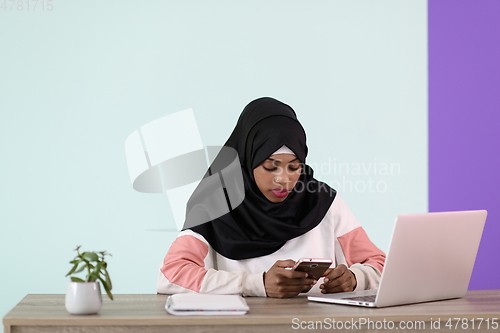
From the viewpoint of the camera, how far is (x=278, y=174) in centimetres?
172

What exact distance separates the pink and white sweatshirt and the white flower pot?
399 millimetres

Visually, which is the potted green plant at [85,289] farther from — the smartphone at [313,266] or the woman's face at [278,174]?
the woman's face at [278,174]

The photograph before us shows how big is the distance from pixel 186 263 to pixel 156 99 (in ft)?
5.64

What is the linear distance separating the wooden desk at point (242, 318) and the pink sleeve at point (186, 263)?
236mm

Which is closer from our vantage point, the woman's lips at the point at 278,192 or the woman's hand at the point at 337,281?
the woman's hand at the point at 337,281

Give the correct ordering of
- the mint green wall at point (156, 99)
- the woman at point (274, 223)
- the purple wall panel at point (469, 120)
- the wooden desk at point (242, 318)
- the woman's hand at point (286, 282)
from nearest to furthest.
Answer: the wooden desk at point (242, 318) → the woman's hand at point (286, 282) → the woman at point (274, 223) → the mint green wall at point (156, 99) → the purple wall panel at point (469, 120)

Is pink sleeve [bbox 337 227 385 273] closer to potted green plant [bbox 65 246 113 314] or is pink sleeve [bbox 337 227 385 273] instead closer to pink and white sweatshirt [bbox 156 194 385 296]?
pink and white sweatshirt [bbox 156 194 385 296]

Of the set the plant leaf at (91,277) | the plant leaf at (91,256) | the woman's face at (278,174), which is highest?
the woman's face at (278,174)

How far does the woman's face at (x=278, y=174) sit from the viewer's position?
171 cm

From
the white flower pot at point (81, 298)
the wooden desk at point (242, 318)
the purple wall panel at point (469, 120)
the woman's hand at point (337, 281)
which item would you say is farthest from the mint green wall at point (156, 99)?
the white flower pot at point (81, 298)

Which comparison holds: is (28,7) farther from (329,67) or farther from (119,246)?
(329,67)

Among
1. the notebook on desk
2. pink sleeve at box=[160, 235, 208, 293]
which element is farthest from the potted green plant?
pink sleeve at box=[160, 235, 208, 293]

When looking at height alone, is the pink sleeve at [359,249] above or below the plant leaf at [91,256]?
below

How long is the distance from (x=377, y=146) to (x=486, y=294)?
1.75 meters
